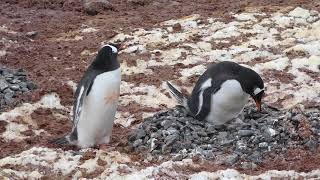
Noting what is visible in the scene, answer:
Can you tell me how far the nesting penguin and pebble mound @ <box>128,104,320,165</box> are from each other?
0.39ft

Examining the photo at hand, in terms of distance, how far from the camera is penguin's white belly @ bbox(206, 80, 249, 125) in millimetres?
6812

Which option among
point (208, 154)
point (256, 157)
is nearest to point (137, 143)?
point (208, 154)

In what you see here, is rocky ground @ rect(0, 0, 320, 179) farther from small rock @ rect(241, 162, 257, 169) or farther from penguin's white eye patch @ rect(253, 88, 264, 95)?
penguin's white eye patch @ rect(253, 88, 264, 95)

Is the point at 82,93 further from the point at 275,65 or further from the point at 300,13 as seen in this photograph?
the point at 300,13

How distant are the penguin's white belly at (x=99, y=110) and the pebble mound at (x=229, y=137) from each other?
305 millimetres

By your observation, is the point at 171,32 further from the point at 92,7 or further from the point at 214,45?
the point at 92,7

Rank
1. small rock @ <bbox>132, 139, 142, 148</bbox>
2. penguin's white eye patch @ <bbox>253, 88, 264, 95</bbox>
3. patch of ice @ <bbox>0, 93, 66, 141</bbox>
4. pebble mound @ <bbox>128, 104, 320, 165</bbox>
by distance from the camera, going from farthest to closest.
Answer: patch of ice @ <bbox>0, 93, 66, 141</bbox> → penguin's white eye patch @ <bbox>253, 88, 264, 95</bbox> → small rock @ <bbox>132, 139, 142, 148</bbox> → pebble mound @ <bbox>128, 104, 320, 165</bbox>

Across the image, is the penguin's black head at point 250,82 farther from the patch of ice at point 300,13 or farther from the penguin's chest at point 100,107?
the patch of ice at point 300,13

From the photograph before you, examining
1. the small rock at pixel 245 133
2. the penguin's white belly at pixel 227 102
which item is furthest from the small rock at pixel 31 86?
the small rock at pixel 245 133

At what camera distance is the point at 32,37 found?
1136 cm

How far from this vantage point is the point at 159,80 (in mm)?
9031

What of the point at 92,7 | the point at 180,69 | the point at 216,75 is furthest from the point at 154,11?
the point at 216,75

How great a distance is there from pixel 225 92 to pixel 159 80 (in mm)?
2290

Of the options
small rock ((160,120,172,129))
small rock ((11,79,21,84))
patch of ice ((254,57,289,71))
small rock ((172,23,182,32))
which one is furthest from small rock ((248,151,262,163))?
small rock ((172,23,182,32))
